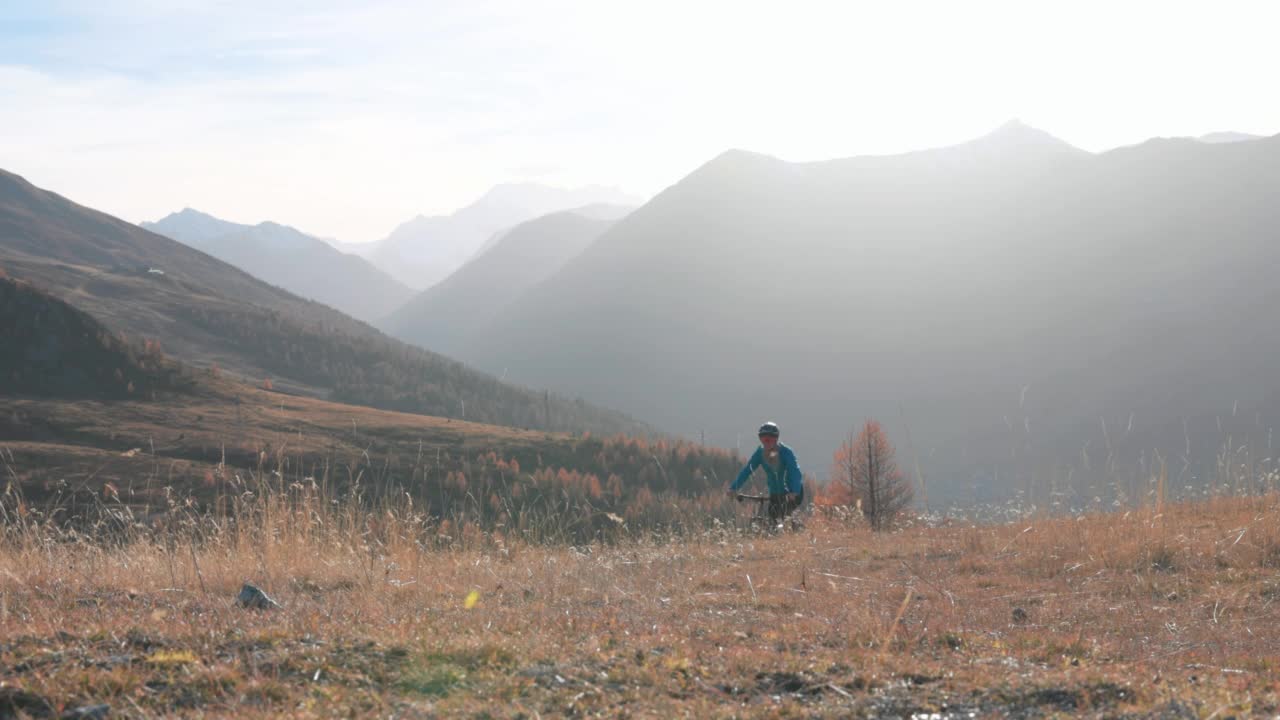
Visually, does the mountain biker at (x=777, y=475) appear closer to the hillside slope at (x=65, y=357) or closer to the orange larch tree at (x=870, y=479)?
the orange larch tree at (x=870, y=479)

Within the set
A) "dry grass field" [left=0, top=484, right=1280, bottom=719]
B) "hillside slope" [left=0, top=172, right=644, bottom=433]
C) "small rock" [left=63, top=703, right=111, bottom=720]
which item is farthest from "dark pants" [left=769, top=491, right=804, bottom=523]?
"hillside slope" [left=0, top=172, right=644, bottom=433]

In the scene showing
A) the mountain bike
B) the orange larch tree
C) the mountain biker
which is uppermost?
the mountain biker

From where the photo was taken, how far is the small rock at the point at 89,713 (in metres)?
3.42

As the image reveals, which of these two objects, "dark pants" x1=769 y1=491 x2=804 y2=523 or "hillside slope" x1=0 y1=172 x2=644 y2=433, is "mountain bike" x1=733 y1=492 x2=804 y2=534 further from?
"hillside slope" x1=0 y1=172 x2=644 y2=433

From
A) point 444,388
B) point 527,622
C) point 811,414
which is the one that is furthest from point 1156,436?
point 527,622

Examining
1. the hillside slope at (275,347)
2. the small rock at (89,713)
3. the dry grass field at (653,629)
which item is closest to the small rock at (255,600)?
the dry grass field at (653,629)

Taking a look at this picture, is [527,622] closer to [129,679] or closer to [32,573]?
[129,679]

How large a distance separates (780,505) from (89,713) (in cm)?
970

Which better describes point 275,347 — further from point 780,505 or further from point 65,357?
point 780,505

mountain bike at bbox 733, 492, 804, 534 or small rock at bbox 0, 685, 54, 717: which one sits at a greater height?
small rock at bbox 0, 685, 54, 717

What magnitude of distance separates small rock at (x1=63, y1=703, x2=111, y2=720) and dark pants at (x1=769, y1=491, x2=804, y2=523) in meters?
9.57

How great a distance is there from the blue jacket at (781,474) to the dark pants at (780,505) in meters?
0.10

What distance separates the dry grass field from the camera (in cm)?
368

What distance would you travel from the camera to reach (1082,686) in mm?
3791
